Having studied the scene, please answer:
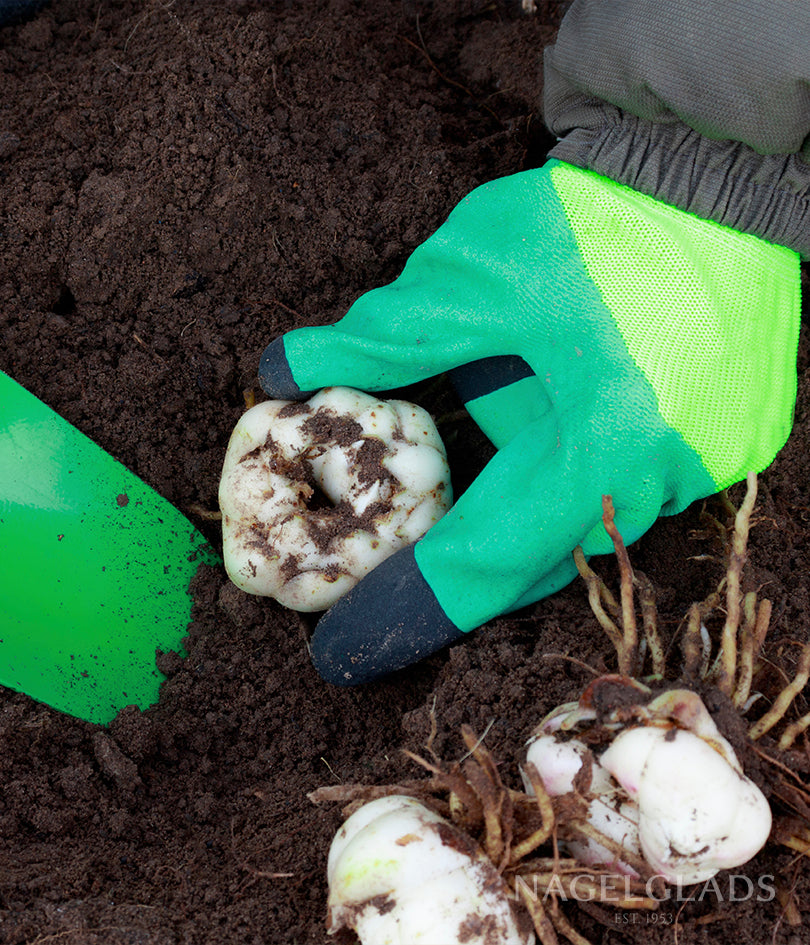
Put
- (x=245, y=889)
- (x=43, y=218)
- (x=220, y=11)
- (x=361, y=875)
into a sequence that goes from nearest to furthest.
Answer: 1. (x=361, y=875)
2. (x=245, y=889)
3. (x=43, y=218)
4. (x=220, y=11)

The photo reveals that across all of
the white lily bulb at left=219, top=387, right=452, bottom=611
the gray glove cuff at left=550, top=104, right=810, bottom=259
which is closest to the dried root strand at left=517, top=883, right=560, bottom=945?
the white lily bulb at left=219, top=387, right=452, bottom=611

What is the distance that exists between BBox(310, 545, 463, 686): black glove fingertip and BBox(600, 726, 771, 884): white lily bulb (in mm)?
406

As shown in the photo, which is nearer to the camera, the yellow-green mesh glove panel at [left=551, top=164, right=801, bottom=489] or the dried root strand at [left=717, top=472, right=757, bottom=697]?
the dried root strand at [left=717, top=472, right=757, bottom=697]

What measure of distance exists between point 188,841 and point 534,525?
28.4 inches

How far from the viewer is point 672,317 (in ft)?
3.99

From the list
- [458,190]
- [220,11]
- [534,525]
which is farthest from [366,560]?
[220,11]

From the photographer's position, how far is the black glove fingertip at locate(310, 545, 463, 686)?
1.33m

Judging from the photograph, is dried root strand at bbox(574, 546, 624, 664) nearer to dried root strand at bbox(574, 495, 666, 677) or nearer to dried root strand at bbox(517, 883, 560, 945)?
dried root strand at bbox(574, 495, 666, 677)

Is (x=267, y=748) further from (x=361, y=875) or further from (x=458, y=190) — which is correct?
(x=458, y=190)

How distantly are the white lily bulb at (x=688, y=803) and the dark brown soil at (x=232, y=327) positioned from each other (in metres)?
0.24

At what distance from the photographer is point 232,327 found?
1630 mm

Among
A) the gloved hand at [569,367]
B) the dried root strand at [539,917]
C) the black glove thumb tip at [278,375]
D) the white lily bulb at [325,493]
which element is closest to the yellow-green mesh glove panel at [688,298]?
the gloved hand at [569,367]

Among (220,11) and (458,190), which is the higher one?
(220,11)

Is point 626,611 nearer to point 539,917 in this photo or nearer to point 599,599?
point 599,599
